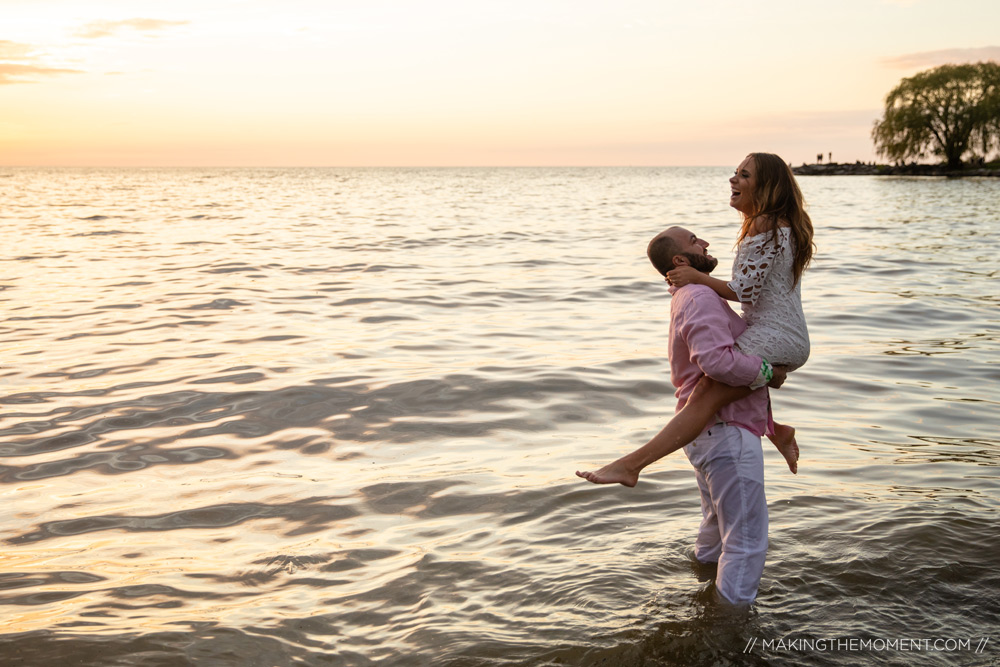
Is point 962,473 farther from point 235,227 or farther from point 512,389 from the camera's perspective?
point 235,227

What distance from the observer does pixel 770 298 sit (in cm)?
365

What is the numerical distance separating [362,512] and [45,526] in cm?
192

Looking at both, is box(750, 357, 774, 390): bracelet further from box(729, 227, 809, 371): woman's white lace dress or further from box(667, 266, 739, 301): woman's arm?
box(667, 266, 739, 301): woman's arm

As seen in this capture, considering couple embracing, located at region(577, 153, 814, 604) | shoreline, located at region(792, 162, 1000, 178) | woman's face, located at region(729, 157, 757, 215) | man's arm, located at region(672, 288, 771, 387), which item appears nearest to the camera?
man's arm, located at region(672, 288, 771, 387)

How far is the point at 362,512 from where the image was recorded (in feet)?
17.2

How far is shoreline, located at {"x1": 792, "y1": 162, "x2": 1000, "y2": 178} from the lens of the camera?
7481cm

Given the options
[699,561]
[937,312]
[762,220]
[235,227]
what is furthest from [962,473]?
[235,227]

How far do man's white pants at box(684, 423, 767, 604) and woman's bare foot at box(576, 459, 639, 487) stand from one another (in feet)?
1.05

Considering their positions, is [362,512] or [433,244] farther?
[433,244]

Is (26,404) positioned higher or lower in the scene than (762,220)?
lower

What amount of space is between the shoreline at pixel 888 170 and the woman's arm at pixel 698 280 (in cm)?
8062

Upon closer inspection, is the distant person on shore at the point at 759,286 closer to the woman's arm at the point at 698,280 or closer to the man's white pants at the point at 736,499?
the woman's arm at the point at 698,280

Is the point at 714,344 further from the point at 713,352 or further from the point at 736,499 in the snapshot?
the point at 736,499

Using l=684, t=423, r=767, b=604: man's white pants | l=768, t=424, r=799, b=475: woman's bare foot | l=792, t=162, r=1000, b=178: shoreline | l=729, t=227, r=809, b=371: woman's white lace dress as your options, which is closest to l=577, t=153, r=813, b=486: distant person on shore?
l=729, t=227, r=809, b=371: woman's white lace dress
